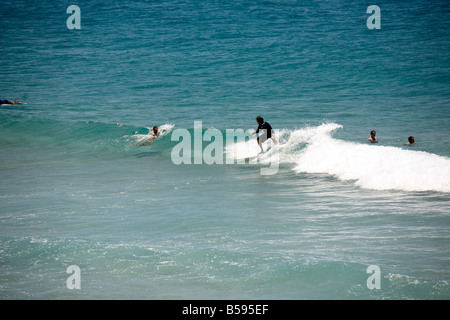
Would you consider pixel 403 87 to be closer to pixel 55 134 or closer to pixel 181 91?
pixel 181 91

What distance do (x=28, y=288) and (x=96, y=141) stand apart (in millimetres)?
13277

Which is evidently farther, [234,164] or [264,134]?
[264,134]

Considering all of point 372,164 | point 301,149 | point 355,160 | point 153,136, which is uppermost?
point 153,136

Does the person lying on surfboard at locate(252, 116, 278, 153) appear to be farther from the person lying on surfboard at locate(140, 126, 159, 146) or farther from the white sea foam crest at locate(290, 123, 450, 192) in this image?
the person lying on surfboard at locate(140, 126, 159, 146)

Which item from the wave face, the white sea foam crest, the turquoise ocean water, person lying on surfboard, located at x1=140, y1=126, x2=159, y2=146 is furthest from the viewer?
person lying on surfboard, located at x1=140, y1=126, x2=159, y2=146

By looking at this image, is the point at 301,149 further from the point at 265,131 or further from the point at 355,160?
the point at 355,160

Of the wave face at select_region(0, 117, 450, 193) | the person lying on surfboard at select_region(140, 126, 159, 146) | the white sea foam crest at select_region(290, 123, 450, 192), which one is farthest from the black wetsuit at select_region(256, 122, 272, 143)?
the person lying on surfboard at select_region(140, 126, 159, 146)

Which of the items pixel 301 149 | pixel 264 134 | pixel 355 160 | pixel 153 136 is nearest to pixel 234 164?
pixel 264 134

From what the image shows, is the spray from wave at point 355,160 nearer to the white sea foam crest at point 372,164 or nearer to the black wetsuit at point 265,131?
the white sea foam crest at point 372,164

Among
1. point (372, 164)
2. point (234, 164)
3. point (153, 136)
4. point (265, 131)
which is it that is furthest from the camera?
point (153, 136)

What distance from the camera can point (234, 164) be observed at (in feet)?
51.9

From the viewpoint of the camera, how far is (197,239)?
856cm

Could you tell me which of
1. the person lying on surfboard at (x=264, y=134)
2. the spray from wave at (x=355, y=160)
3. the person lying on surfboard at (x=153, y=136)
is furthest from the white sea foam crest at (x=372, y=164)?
the person lying on surfboard at (x=153, y=136)

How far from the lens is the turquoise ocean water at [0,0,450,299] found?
285 inches
